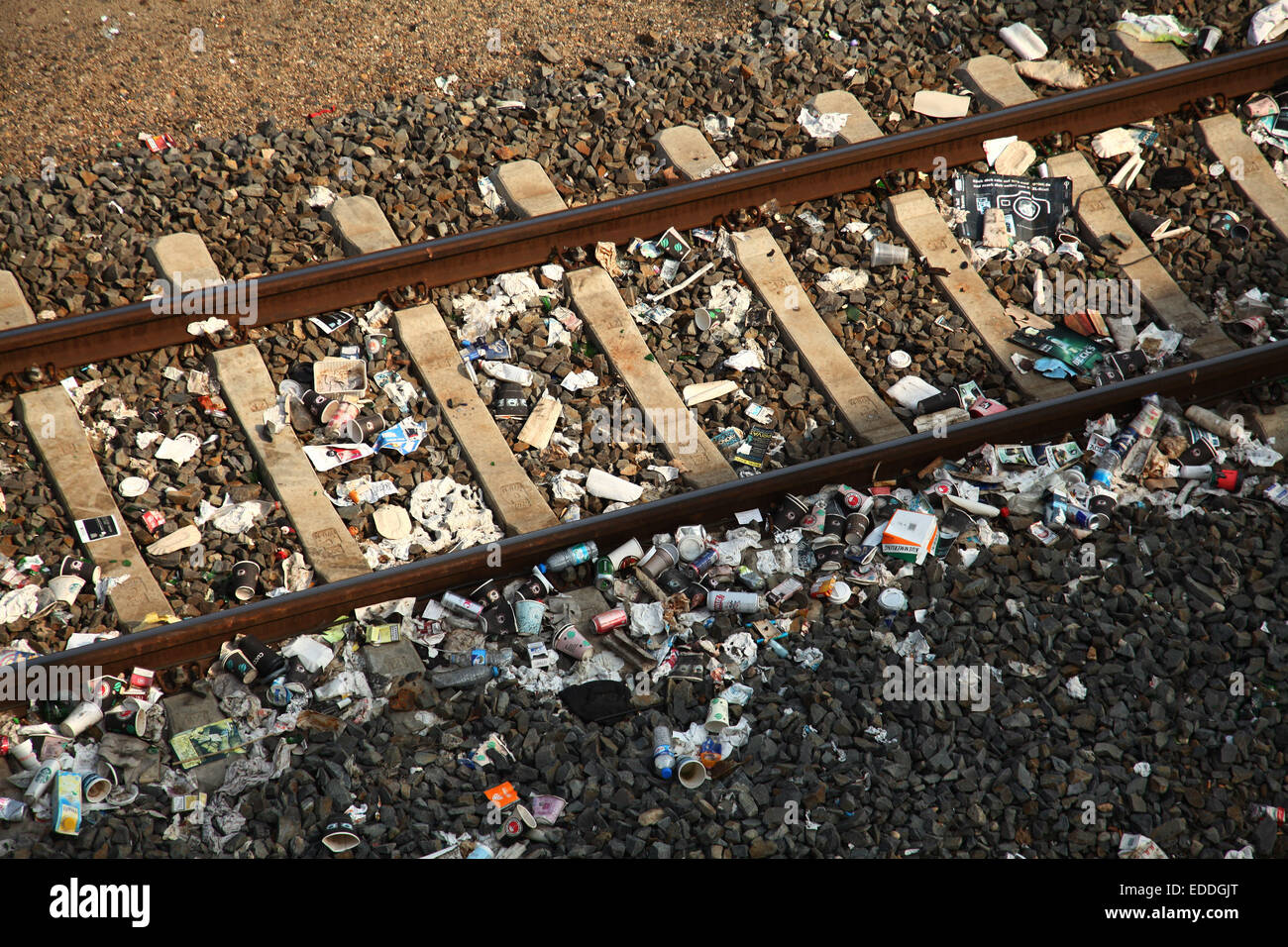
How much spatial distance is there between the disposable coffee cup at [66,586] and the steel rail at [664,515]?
47 centimetres

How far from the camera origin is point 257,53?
26.9 feet

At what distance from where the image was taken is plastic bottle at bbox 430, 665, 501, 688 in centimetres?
524

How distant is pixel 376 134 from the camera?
7582mm

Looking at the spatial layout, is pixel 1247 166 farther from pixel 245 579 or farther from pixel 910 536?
pixel 245 579

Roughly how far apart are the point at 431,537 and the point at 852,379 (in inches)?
98.7

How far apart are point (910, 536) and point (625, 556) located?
1407 millimetres

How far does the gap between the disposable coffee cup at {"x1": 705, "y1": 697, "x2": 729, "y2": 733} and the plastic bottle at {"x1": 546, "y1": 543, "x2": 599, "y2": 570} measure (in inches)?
42.4

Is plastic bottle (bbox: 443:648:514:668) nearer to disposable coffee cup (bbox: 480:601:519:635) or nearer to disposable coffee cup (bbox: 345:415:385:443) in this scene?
disposable coffee cup (bbox: 480:601:519:635)

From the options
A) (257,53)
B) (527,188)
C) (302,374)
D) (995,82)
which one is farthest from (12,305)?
(995,82)

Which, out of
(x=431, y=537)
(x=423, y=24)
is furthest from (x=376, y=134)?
(x=431, y=537)

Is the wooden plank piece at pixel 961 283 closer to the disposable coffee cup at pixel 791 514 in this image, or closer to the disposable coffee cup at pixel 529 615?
the disposable coffee cup at pixel 791 514

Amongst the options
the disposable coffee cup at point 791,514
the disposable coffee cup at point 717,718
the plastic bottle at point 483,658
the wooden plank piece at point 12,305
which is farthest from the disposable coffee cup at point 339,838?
the wooden plank piece at point 12,305

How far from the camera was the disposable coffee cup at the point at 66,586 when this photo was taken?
5.59 metres
